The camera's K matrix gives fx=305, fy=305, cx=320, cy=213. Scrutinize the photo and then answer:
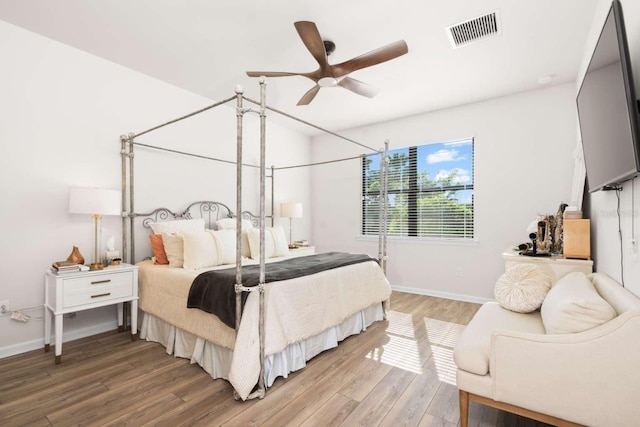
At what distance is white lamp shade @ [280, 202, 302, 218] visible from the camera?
4863 millimetres

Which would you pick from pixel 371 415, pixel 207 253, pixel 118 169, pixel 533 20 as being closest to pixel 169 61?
pixel 118 169

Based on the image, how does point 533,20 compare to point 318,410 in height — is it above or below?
above

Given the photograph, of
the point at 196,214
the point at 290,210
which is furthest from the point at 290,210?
the point at 196,214

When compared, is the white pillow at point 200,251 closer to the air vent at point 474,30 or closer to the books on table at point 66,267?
the books on table at point 66,267

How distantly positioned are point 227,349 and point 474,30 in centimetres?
326

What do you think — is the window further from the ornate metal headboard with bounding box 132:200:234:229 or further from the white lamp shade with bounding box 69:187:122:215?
the white lamp shade with bounding box 69:187:122:215

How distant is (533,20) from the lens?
249 cm

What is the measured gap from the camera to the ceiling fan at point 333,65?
2129 mm

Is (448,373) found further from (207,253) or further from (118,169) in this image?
(118,169)

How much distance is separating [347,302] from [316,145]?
373cm

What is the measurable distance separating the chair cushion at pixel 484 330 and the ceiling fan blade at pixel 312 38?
214 centimetres

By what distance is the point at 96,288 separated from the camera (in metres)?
2.63

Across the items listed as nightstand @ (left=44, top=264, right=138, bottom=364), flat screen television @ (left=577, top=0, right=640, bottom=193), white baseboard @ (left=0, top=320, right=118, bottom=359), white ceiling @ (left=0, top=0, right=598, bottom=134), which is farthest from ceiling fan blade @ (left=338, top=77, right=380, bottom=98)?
white baseboard @ (left=0, top=320, right=118, bottom=359)

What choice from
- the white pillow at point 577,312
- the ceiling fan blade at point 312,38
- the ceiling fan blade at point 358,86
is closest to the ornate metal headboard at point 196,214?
the ceiling fan blade at point 358,86
